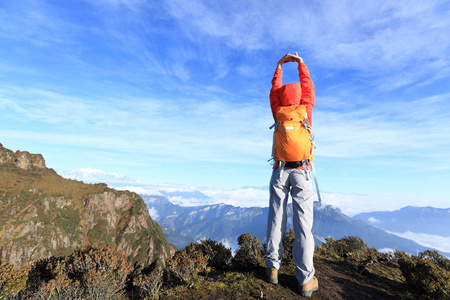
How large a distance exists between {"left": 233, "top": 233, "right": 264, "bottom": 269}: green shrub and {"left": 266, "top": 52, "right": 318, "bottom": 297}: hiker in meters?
2.15

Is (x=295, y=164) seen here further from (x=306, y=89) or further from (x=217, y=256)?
(x=217, y=256)

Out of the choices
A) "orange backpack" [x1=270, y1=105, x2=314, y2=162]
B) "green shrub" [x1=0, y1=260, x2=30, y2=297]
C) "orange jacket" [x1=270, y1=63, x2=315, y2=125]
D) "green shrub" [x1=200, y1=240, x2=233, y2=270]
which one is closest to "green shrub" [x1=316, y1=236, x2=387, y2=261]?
"green shrub" [x1=200, y1=240, x2=233, y2=270]

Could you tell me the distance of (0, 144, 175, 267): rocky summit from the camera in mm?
137750

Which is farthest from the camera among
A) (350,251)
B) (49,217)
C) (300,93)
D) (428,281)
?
(49,217)

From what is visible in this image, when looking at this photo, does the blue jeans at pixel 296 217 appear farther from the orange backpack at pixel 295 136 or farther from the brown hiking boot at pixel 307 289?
the orange backpack at pixel 295 136

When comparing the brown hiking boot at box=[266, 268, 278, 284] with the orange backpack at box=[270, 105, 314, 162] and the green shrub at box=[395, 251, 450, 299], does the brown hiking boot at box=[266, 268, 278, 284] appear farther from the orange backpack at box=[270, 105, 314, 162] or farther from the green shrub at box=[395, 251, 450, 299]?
the green shrub at box=[395, 251, 450, 299]

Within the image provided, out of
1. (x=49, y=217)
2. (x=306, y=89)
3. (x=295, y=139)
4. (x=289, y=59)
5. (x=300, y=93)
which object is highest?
(x=289, y=59)

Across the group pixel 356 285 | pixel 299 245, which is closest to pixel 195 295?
pixel 299 245

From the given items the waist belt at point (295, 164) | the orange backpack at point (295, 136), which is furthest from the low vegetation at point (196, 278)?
the orange backpack at point (295, 136)

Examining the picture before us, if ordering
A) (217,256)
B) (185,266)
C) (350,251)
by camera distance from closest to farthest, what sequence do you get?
(185,266) < (217,256) < (350,251)

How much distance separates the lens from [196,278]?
6.41 meters

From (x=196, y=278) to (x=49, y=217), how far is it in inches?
7840

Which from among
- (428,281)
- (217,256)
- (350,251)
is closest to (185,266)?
(217,256)

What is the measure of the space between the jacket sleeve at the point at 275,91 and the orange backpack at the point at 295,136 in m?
Answer: 0.53
